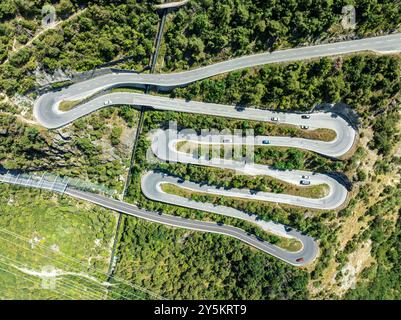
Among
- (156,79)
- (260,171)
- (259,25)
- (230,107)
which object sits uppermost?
(259,25)

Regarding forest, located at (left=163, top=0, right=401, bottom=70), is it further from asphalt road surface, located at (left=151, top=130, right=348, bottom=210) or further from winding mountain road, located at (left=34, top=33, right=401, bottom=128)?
asphalt road surface, located at (left=151, top=130, right=348, bottom=210)

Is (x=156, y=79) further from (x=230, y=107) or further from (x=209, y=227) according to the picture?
(x=209, y=227)

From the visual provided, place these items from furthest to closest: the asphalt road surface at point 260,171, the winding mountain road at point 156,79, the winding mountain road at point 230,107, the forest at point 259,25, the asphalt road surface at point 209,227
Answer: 1. the asphalt road surface at point 209,227
2. the asphalt road surface at point 260,171
3. the winding mountain road at point 230,107
4. the winding mountain road at point 156,79
5. the forest at point 259,25

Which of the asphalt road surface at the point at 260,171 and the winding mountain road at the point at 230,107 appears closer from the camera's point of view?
the winding mountain road at the point at 230,107

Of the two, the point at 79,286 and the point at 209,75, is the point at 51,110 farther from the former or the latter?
the point at 79,286

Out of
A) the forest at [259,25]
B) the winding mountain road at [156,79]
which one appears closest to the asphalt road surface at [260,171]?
the winding mountain road at [156,79]

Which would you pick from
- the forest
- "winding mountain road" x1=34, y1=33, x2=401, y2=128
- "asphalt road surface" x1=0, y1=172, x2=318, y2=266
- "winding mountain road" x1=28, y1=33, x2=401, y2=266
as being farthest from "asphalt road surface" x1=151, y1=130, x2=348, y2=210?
the forest

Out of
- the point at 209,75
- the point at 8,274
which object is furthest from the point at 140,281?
the point at 209,75

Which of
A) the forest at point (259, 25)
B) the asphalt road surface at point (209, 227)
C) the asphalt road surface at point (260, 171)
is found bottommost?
the asphalt road surface at point (209, 227)

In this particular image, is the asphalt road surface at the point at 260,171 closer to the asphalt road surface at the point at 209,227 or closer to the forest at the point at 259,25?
the asphalt road surface at the point at 209,227

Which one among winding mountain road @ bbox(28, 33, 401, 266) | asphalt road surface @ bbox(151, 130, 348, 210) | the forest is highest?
the forest

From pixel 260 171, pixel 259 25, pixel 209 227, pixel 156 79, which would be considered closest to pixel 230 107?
pixel 260 171
